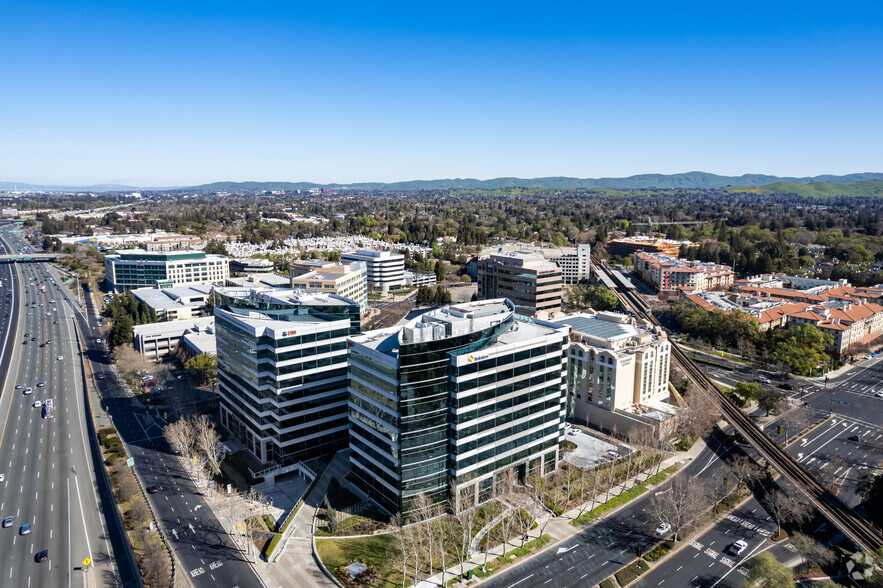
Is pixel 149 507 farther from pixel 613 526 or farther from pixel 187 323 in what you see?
pixel 187 323

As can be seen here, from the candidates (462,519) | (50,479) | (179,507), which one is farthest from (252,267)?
(462,519)

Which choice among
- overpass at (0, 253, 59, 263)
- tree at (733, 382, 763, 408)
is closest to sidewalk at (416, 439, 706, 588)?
tree at (733, 382, 763, 408)

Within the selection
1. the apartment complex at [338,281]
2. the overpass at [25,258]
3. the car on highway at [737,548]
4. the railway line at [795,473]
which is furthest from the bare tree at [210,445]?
the overpass at [25,258]

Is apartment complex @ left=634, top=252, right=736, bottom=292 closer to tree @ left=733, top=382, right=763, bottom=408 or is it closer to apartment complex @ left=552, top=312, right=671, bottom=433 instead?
tree @ left=733, top=382, right=763, bottom=408

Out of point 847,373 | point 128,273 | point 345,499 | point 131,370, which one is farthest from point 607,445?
point 128,273

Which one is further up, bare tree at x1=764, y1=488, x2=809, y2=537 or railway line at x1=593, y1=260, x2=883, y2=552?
railway line at x1=593, y1=260, x2=883, y2=552

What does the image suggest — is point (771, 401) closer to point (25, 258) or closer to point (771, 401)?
point (771, 401)
